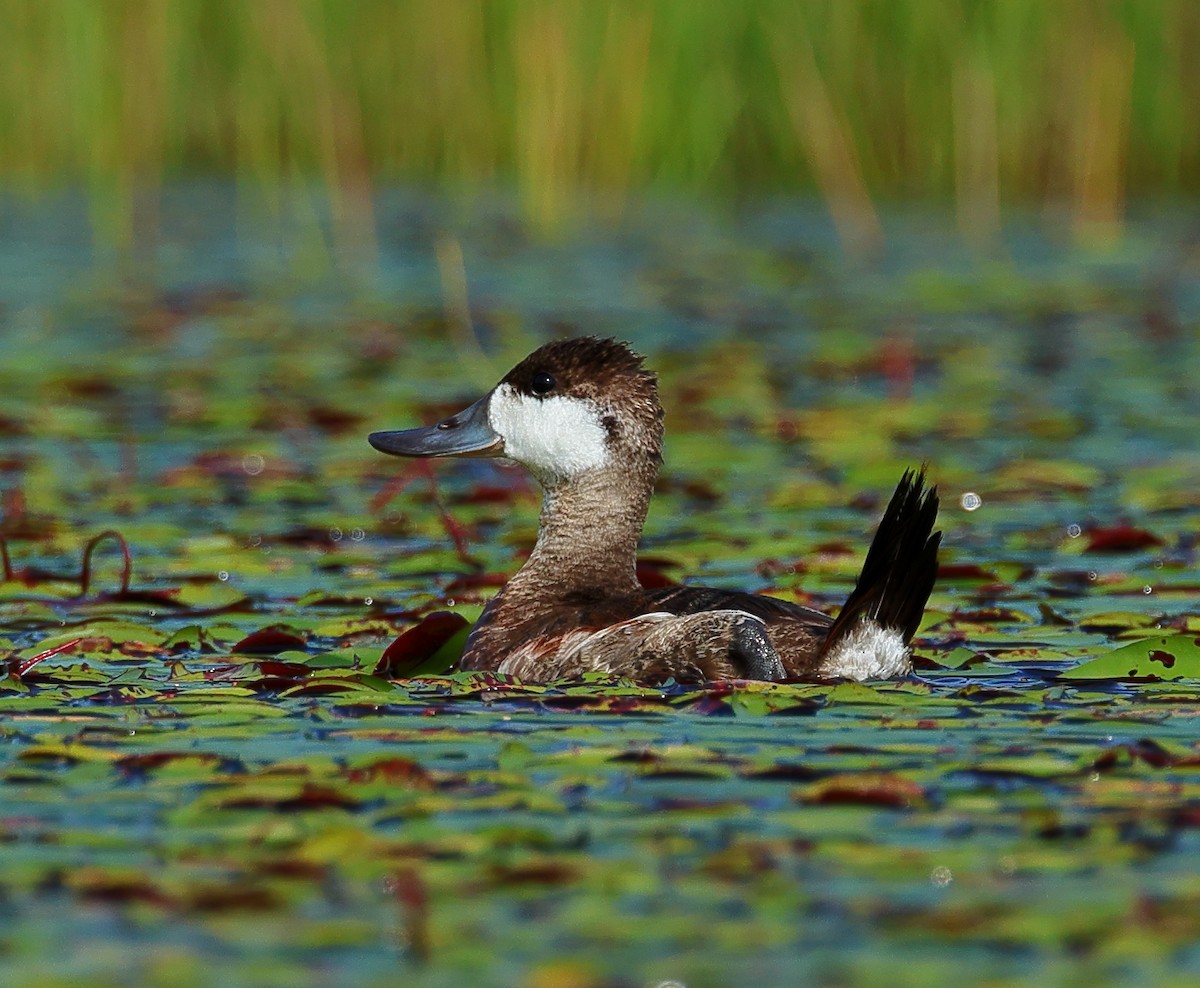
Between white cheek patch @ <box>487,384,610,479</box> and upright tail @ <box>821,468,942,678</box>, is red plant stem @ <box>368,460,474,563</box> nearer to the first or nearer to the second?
white cheek patch @ <box>487,384,610,479</box>

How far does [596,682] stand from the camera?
534cm

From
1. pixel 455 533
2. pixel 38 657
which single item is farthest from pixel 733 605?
pixel 455 533

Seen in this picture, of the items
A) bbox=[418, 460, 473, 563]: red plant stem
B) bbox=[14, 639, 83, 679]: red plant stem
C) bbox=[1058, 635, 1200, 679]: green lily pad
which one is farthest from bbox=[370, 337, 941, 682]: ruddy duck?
bbox=[14, 639, 83, 679]: red plant stem

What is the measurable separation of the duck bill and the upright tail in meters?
1.52

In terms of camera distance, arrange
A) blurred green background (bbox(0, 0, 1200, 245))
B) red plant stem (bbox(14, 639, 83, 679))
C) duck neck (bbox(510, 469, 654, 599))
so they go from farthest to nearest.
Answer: blurred green background (bbox(0, 0, 1200, 245)), duck neck (bbox(510, 469, 654, 599)), red plant stem (bbox(14, 639, 83, 679))

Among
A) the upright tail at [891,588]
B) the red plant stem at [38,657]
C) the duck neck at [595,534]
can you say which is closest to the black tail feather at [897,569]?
the upright tail at [891,588]

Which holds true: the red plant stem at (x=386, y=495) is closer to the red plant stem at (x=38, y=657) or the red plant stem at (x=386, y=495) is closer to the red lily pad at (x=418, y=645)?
the red lily pad at (x=418, y=645)

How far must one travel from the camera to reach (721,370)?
11.3m

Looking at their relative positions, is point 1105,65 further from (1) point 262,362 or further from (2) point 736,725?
(2) point 736,725

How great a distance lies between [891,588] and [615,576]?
117 centimetres

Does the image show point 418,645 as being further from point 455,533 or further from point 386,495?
point 386,495

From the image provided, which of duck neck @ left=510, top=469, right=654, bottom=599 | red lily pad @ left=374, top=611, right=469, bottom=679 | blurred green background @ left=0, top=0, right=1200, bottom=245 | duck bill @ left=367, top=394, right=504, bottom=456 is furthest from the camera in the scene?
blurred green background @ left=0, top=0, right=1200, bottom=245

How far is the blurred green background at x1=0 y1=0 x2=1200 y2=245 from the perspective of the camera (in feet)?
47.3

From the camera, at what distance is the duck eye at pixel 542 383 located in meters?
6.30
